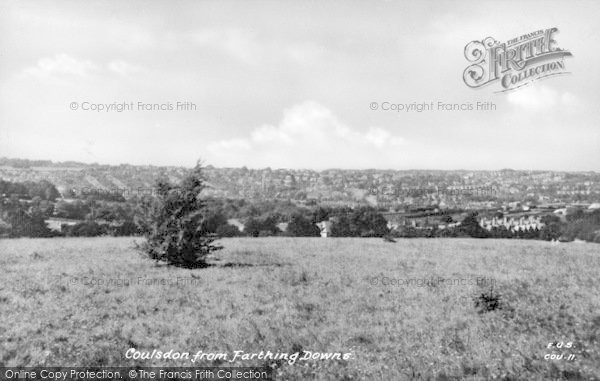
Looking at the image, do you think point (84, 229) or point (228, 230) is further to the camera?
point (228, 230)

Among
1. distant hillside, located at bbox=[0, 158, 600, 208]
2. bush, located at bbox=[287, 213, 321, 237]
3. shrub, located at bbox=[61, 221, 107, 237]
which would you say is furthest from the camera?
bush, located at bbox=[287, 213, 321, 237]

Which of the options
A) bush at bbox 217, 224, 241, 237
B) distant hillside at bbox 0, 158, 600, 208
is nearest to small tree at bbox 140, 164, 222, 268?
distant hillside at bbox 0, 158, 600, 208

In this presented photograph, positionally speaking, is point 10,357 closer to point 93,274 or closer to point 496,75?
point 93,274

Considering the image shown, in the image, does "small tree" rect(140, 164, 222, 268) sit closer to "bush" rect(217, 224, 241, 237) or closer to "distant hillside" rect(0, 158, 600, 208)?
"distant hillside" rect(0, 158, 600, 208)

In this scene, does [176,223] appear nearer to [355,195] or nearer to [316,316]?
[316,316]

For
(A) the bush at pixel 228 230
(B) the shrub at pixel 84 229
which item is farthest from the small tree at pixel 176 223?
(A) the bush at pixel 228 230

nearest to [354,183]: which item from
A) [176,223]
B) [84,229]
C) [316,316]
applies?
[84,229]
